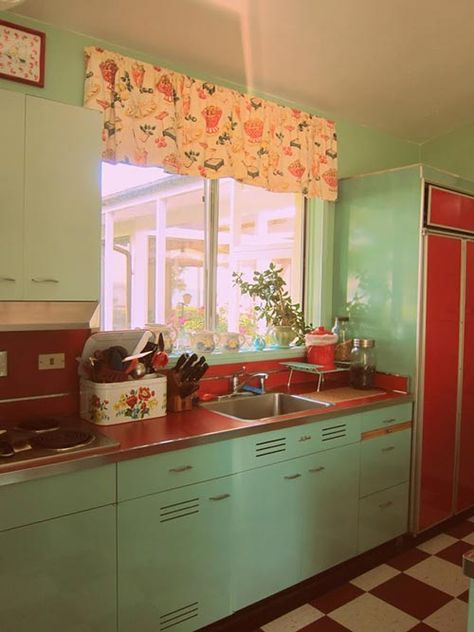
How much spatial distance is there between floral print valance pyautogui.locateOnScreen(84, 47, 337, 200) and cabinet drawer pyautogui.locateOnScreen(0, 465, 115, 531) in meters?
1.43

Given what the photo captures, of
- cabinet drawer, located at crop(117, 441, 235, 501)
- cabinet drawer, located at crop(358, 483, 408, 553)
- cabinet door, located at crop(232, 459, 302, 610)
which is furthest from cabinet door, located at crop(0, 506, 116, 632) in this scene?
cabinet drawer, located at crop(358, 483, 408, 553)

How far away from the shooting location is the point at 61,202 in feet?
6.35

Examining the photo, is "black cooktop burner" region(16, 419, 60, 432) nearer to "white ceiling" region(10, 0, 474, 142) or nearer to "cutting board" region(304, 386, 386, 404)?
"cutting board" region(304, 386, 386, 404)

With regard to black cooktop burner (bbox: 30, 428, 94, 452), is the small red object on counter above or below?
above

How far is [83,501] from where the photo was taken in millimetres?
1702

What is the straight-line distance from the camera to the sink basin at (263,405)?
267cm

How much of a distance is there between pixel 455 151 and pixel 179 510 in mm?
3226

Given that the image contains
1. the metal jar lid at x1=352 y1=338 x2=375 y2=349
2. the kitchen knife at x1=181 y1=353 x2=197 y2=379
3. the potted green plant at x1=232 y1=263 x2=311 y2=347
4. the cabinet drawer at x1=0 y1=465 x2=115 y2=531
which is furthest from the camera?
the potted green plant at x1=232 y1=263 x2=311 y2=347

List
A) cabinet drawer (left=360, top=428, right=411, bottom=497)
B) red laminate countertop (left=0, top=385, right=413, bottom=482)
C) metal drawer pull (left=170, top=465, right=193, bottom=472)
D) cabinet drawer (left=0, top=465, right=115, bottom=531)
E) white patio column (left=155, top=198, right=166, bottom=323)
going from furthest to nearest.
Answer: white patio column (left=155, top=198, right=166, bottom=323) → cabinet drawer (left=360, top=428, right=411, bottom=497) → metal drawer pull (left=170, top=465, right=193, bottom=472) → red laminate countertop (left=0, top=385, right=413, bottom=482) → cabinet drawer (left=0, top=465, right=115, bottom=531)

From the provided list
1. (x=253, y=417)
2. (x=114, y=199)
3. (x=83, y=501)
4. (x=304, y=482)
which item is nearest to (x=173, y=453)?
(x=83, y=501)

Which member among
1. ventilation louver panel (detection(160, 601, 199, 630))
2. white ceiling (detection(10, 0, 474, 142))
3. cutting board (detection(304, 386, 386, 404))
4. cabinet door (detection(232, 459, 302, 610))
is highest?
white ceiling (detection(10, 0, 474, 142))

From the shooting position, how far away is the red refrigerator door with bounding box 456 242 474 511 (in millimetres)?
3215

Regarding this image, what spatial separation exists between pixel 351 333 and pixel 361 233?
25.4 inches

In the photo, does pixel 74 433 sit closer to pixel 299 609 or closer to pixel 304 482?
pixel 304 482
